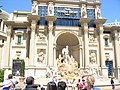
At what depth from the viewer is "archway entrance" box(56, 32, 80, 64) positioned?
31.0 metres

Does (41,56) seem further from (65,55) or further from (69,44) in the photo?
(69,44)

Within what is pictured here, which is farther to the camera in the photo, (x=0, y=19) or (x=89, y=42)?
(x=0, y=19)

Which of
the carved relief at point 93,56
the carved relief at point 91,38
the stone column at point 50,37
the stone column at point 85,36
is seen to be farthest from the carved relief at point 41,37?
the carved relief at point 93,56

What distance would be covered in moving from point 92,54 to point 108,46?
13.6 ft

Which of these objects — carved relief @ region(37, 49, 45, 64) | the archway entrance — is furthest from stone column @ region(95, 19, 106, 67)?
carved relief @ region(37, 49, 45, 64)

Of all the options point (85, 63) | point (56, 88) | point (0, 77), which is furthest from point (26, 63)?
point (56, 88)

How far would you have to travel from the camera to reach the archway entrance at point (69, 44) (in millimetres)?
31016

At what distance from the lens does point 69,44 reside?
31906mm

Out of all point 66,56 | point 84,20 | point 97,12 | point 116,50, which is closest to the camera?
point 66,56

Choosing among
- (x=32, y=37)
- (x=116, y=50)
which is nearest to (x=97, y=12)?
(x=116, y=50)

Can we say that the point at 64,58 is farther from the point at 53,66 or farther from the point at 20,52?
the point at 20,52

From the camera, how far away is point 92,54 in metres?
30.2

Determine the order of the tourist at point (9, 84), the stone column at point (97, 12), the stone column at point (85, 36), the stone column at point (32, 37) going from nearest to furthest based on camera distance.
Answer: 1. the tourist at point (9, 84)
2. the stone column at point (32, 37)
3. the stone column at point (85, 36)
4. the stone column at point (97, 12)

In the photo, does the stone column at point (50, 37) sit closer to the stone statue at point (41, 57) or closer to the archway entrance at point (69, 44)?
the stone statue at point (41, 57)
